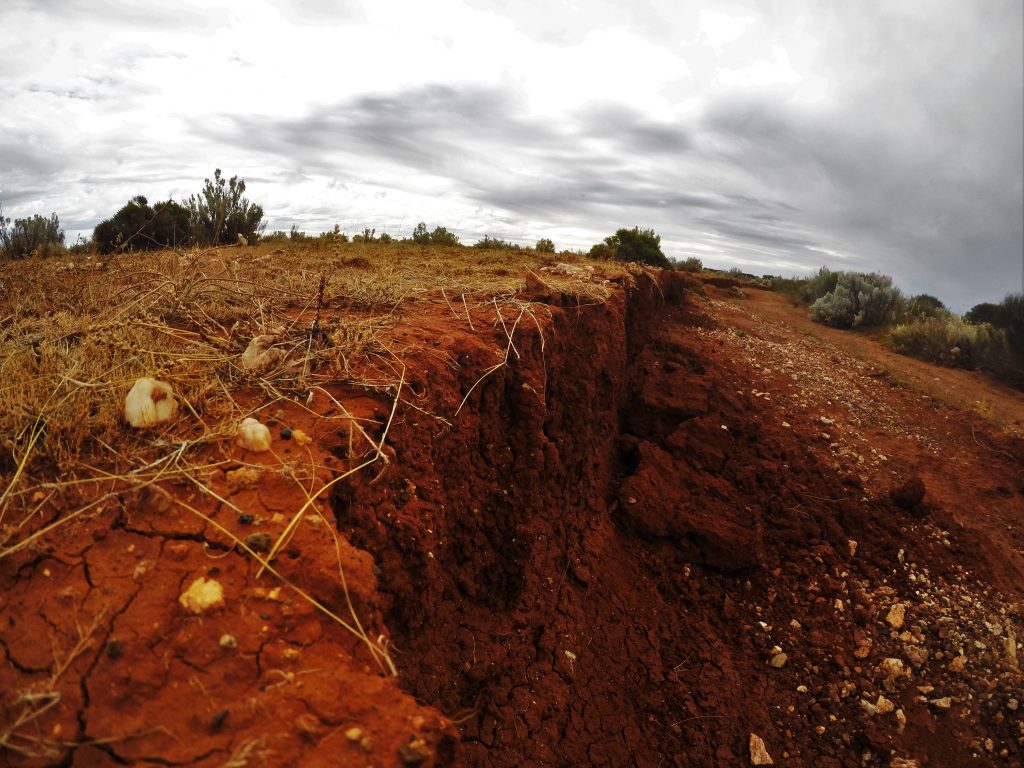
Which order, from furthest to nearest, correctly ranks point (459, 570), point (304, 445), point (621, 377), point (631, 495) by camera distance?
1. point (621, 377)
2. point (631, 495)
3. point (459, 570)
4. point (304, 445)

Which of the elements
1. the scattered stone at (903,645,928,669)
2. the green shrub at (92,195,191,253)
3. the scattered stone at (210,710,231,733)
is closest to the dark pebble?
the scattered stone at (210,710,231,733)

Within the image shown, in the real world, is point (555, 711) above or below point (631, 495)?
below

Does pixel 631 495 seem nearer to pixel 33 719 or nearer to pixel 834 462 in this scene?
pixel 834 462

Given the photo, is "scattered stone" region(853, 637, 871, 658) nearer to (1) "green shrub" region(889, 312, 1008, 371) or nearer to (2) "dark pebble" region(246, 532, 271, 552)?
(2) "dark pebble" region(246, 532, 271, 552)

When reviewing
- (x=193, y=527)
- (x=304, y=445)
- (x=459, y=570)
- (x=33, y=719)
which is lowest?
(x=459, y=570)

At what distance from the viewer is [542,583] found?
3.26 m

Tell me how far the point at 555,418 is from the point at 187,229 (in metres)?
10.3

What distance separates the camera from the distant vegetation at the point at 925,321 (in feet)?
31.2

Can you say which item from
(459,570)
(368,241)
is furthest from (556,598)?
(368,241)

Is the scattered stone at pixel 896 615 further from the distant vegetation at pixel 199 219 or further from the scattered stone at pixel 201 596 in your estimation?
the distant vegetation at pixel 199 219

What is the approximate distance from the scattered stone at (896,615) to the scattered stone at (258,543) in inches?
152

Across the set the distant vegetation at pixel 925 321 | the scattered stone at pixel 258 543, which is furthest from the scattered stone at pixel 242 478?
the distant vegetation at pixel 925 321

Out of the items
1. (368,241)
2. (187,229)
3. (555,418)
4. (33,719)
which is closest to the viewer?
(33,719)

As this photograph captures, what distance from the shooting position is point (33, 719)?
116 cm
